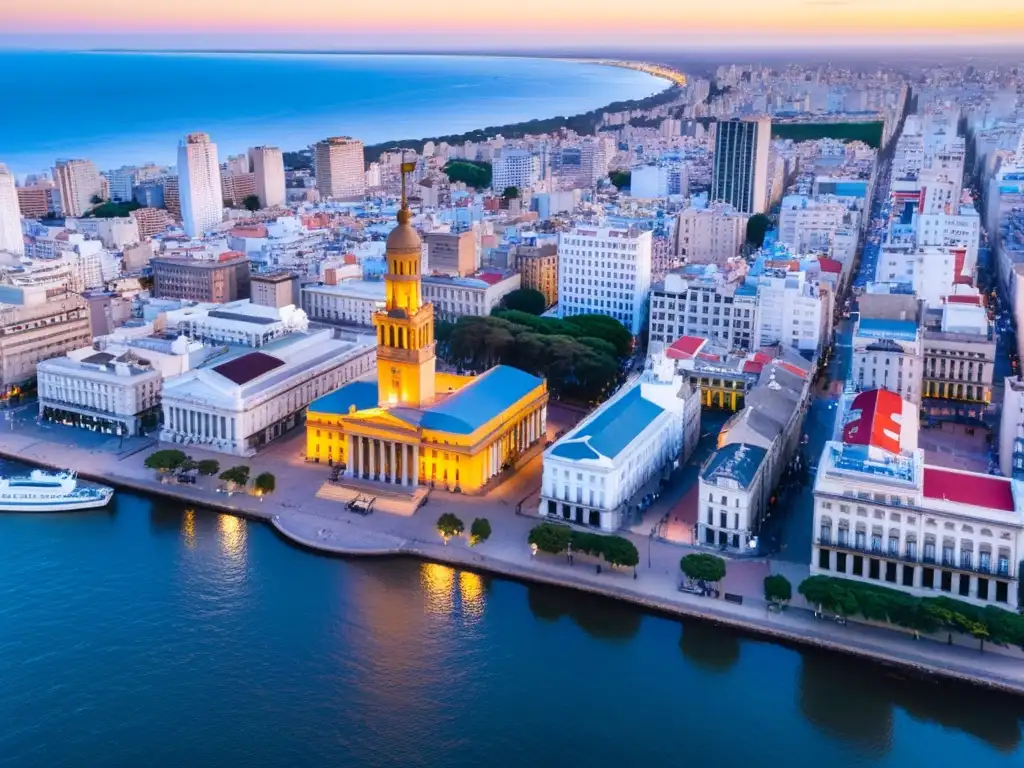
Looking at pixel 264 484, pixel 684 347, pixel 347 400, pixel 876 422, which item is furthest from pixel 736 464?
pixel 264 484

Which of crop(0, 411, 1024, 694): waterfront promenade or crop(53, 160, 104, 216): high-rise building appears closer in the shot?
crop(0, 411, 1024, 694): waterfront promenade

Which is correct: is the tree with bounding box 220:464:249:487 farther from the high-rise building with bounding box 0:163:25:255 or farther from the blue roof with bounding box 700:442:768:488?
the high-rise building with bounding box 0:163:25:255

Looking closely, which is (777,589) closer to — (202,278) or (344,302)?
(344,302)

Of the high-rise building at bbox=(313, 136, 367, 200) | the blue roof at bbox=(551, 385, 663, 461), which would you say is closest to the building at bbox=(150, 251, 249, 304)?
the blue roof at bbox=(551, 385, 663, 461)

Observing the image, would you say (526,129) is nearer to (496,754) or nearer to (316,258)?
(316,258)

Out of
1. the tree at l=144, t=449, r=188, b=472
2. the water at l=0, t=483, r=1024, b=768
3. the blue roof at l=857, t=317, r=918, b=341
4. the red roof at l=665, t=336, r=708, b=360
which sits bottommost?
the water at l=0, t=483, r=1024, b=768
